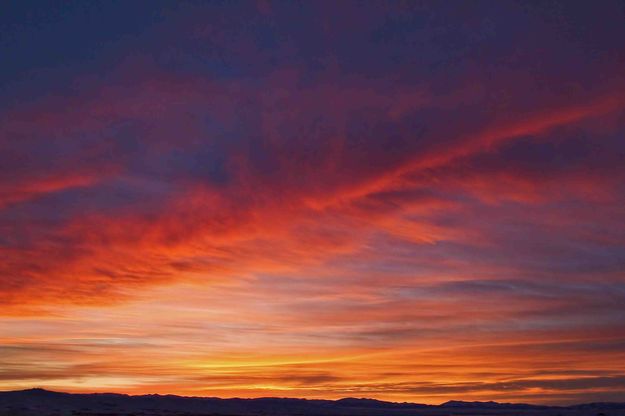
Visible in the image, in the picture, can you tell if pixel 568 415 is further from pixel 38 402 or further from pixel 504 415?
pixel 38 402

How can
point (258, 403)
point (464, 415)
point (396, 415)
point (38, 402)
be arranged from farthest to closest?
point (258, 403) < point (464, 415) < point (396, 415) < point (38, 402)

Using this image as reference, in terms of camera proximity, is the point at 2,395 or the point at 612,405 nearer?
the point at 2,395

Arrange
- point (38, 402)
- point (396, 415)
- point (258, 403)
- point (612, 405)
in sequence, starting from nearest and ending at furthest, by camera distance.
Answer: point (38, 402)
point (396, 415)
point (258, 403)
point (612, 405)

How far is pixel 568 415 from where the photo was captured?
126250 millimetres

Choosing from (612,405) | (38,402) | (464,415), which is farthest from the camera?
(612,405)

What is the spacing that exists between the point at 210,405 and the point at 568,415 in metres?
67.5

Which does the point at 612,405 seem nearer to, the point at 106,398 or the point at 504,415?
the point at 504,415

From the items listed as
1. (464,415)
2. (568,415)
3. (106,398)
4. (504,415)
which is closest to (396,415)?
(464,415)

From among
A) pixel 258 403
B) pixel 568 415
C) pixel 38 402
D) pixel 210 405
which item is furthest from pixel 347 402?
pixel 38 402

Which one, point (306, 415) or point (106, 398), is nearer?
point (306, 415)

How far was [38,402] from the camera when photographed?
10144cm

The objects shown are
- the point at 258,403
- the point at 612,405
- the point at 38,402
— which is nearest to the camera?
the point at 38,402

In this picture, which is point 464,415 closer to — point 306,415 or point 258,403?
point 306,415

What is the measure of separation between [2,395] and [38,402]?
29.9 ft
